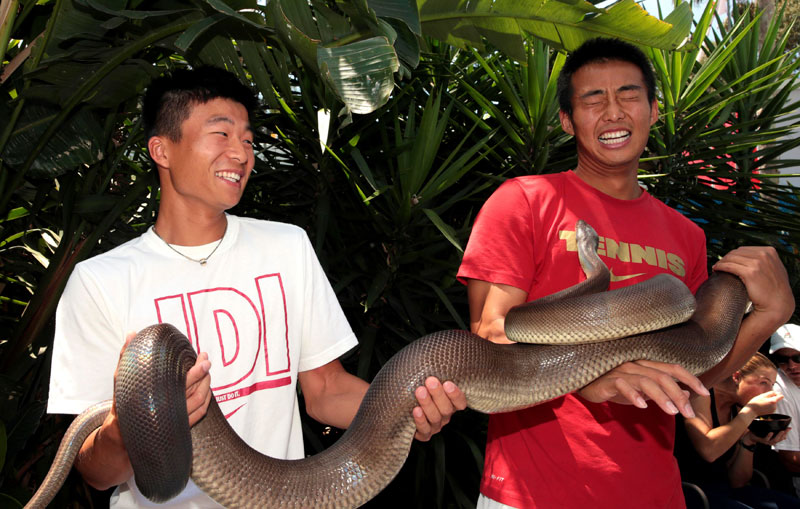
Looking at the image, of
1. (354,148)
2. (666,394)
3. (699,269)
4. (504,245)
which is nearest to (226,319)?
(504,245)

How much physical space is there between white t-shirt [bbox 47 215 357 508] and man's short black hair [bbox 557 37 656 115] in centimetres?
120

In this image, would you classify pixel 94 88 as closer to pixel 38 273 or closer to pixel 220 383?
pixel 38 273

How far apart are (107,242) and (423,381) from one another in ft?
8.53

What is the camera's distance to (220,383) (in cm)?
193

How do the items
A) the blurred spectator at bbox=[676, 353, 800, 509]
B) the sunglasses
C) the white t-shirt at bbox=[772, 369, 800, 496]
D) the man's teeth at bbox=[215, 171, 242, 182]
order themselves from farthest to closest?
the sunglasses, the white t-shirt at bbox=[772, 369, 800, 496], the blurred spectator at bbox=[676, 353, 800, 509], the man's teeth at bbox=[215, 171, 242, 182]

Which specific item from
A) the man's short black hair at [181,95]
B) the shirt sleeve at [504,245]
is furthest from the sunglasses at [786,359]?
the man's short black hair at [181,95]

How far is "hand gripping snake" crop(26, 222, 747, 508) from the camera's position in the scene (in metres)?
1.60

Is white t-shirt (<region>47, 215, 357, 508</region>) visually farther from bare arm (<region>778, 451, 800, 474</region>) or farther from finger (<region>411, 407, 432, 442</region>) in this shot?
bare arm (<region>778, 451, 800, 474</region>)

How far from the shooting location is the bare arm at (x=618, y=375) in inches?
66.1

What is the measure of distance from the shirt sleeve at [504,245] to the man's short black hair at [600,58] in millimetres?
545

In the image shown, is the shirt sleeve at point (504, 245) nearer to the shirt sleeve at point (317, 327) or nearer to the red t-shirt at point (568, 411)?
the red t-shirt at point (568, 411)

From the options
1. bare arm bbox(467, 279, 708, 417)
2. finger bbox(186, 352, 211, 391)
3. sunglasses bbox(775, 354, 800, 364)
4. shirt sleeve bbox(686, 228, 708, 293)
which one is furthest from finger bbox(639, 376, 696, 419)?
sunglasses bbox(775, 354, 800, 364)

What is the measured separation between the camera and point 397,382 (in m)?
1.89

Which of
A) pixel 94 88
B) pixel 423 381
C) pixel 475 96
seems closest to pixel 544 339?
pixel 423 381
